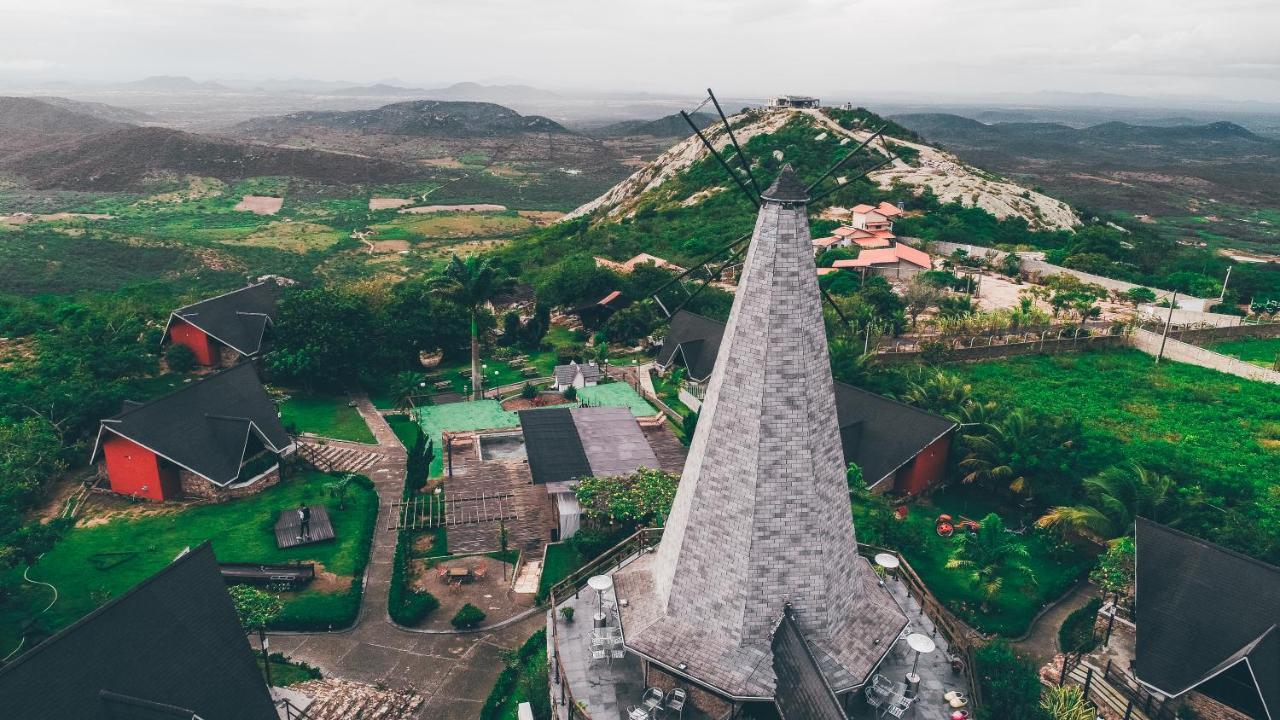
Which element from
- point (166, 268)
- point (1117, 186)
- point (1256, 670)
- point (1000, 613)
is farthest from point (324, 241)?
point (1117, 186)

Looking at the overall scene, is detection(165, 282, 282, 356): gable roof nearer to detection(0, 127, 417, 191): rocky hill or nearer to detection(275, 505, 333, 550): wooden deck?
detection(275, 505, 333, 550): wooden deck

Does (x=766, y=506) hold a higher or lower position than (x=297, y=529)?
higher

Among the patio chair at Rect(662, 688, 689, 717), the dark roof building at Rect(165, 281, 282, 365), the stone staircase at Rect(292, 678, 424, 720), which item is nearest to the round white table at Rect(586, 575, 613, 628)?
the patio chair at Rect(662, 688, 689, 717)

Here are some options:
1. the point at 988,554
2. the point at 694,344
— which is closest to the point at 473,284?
the point at 694,344

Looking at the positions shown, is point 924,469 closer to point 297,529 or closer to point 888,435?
point 888,435

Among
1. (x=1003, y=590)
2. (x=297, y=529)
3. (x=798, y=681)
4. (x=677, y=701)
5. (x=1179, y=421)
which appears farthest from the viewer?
(x=1179, y=421)
